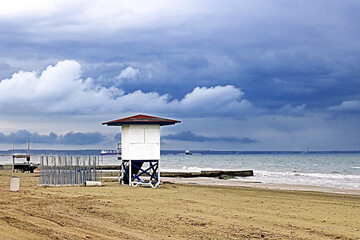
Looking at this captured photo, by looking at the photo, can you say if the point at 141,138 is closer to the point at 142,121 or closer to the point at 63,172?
the point at 142,121

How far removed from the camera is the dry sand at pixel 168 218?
35.5 feet

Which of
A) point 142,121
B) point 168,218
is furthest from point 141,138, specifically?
point 168,218

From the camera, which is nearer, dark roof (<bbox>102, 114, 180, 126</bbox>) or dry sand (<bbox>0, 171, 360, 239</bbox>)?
dry sand (<bbox>0, 171, 360, 239</bbox>)

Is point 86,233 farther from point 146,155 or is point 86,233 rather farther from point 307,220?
point 146,155

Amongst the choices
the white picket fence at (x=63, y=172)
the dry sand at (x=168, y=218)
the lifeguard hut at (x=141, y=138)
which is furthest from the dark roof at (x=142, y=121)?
the dry sand at (x=168, y=218)

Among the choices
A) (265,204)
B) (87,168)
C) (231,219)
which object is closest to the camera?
(231,219)

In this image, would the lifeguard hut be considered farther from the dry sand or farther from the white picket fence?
the dry sand

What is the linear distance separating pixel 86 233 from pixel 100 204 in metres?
5.54

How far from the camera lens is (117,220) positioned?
1272 centimetres

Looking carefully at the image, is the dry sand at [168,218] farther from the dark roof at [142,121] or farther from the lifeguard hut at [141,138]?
the dark roof at [142,121]

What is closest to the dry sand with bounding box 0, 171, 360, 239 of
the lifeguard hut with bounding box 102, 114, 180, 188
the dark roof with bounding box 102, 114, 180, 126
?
the lifeguard hut with bounding box 102, 114, 180, 188

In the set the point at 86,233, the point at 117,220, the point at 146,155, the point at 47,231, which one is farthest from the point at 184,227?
the point at 146,155

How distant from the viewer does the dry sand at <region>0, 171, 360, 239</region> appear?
1081cm

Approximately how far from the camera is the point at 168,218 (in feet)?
43.9
